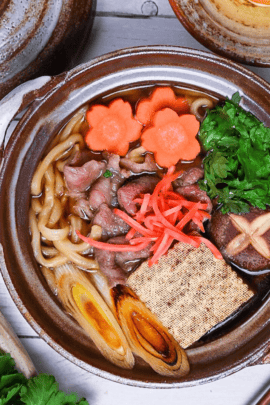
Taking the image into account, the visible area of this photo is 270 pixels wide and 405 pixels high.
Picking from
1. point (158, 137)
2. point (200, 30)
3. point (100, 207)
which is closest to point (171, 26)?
point (200, 30)

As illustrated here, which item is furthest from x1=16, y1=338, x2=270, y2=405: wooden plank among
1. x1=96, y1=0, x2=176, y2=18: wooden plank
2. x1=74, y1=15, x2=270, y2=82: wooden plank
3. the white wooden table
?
x1=96, y1=0, x2=176, y2=18: wooden plank

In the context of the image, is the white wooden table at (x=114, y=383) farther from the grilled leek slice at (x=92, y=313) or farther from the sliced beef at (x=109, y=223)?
the sliced beef at (x=109, y=223)

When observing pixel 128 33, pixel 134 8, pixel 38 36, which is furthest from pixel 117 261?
pixel 134 8

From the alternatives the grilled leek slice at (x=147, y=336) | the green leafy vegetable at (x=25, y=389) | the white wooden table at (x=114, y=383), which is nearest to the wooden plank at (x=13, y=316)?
the white wooden table at (x=114, y=383)

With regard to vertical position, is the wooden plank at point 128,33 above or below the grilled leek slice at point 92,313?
above

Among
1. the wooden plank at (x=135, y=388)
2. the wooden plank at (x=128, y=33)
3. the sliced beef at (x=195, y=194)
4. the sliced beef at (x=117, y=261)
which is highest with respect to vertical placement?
the wooden plank at (x=128, y=33)

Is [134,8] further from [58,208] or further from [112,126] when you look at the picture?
[58,208]
